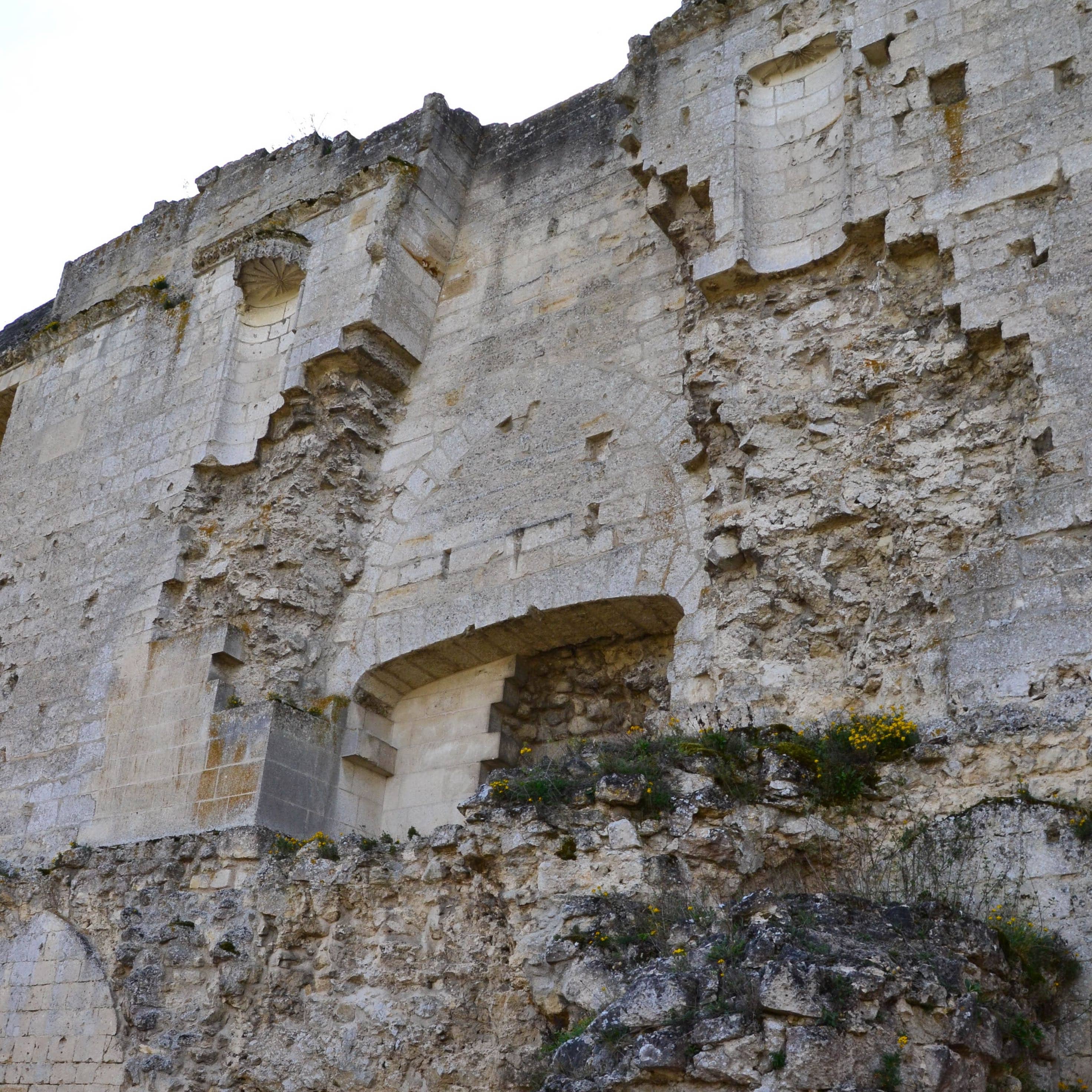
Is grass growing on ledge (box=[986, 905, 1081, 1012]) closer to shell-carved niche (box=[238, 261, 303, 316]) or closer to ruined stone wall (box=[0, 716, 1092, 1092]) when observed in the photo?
ruined stone wall (box=[0, 716, 1092, 1092])

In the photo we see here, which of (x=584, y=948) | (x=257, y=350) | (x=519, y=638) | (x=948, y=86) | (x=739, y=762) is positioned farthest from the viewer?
(x=257, y=350)

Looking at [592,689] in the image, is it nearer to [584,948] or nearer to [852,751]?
[852,751]

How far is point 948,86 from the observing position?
722 cm

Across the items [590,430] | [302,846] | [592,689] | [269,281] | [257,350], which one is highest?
[269,281]

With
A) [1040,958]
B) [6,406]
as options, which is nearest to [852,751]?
[1040,958]

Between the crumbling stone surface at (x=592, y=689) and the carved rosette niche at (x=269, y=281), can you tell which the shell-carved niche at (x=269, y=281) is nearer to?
the carved rosette niche at (x=269, y=281)

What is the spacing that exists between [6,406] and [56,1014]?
634cm

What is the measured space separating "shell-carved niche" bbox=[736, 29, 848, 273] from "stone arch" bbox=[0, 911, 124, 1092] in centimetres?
559

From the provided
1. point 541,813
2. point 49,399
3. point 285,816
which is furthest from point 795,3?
point 49,399

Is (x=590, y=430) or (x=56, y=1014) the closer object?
(x=56, y=1014)

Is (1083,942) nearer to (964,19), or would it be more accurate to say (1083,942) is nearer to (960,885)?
(960,885)

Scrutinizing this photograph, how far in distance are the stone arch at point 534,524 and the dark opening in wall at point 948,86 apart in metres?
2.14

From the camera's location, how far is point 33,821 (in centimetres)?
912

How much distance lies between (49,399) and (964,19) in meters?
7.85
